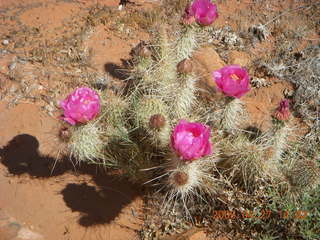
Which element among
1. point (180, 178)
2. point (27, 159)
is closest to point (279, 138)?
point (180, 178)

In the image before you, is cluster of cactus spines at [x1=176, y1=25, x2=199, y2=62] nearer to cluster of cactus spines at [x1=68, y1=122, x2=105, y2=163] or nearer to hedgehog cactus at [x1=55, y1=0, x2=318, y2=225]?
hedgehog cactus at [x1=55, y1=0, x2=318, y2=225]

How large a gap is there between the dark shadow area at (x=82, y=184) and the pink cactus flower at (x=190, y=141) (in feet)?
3.71

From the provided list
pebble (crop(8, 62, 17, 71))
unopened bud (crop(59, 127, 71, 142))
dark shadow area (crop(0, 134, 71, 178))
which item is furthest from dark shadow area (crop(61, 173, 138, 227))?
pebble (crop(8, 62, 17, 71))

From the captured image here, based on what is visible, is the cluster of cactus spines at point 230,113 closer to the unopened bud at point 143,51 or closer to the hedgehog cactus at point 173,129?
the hedgehog cactus at point 173,129

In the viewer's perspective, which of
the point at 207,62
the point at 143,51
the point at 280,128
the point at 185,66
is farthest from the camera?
the point at 207,62

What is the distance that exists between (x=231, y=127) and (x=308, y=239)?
3.24 ft

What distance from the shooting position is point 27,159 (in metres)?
3.20

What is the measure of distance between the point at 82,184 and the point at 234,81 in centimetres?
158

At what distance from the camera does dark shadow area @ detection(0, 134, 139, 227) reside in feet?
9.21

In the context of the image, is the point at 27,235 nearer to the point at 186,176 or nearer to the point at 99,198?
the point at 99,198

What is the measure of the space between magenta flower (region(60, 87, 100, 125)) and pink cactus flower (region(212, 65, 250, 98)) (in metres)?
0.88

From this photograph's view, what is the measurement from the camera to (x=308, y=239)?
2.39m

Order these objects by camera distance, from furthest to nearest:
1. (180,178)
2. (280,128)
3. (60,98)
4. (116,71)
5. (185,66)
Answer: (116,71)
(60,98)
(280,128)
(185,66)
(180,178)

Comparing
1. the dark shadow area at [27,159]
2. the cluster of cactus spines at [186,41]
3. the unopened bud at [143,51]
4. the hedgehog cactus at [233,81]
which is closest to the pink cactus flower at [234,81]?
the hedgehog cactus at [233,81]
